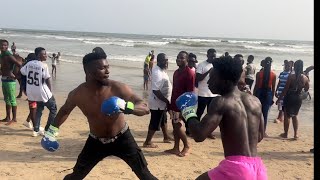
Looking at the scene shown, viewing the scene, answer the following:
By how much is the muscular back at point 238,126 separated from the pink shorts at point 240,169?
53 millimetres

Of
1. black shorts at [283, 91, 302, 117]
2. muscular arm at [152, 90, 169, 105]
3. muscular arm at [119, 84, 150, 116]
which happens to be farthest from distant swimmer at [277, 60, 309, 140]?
muscular arm at [119, 84, 150, 116]

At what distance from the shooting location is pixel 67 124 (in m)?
8.61

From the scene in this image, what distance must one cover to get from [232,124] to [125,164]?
3.29 metres

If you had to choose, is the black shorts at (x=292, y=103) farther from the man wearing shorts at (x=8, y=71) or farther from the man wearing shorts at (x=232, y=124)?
the man wearing shorts at (x=8, y=71)

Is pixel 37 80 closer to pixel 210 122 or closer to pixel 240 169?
pixel 210 122

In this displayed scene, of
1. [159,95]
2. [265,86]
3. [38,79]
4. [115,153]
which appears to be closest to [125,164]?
[159,95]

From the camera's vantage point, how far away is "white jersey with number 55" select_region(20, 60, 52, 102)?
23.3 feet

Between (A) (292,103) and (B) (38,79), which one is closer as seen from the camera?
(B) (38,79)

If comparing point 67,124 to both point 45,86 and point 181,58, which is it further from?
point 181,58

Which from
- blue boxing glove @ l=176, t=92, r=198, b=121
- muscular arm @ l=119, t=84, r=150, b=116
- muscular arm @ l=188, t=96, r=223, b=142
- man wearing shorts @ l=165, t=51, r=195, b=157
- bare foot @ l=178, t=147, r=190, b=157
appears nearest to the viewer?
muscular arm @ l=188, t=96, r=223, b=142

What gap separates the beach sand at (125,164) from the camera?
563 centimetres

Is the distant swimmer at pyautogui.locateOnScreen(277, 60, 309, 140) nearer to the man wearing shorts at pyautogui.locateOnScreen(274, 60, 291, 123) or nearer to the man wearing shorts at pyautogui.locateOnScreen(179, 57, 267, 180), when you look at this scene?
the man wearing shorts at pyautogui.locateOnScreen(274, 60, 291, 123)

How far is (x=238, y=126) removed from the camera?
310cm
